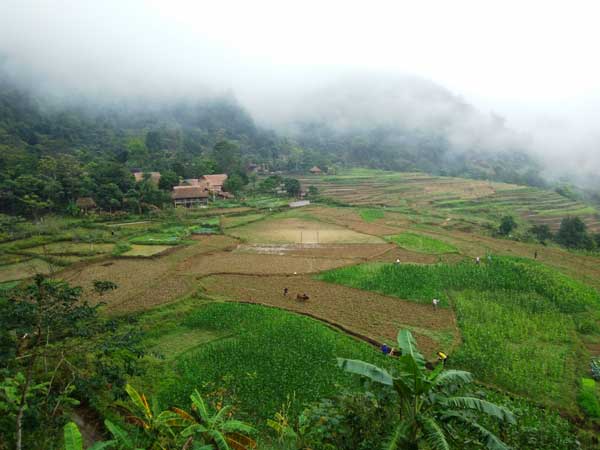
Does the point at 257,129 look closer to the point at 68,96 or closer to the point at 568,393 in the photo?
the point at 68,96

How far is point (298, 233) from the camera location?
3133 centimetres

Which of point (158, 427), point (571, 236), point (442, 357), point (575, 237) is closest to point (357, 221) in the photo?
point (571, 236)

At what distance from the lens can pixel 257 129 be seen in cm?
10994

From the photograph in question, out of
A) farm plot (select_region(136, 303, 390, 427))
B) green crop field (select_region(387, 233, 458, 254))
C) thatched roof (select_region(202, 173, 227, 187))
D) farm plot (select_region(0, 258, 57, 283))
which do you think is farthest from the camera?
thatched roof (select_region(202, 173, 227, 187))

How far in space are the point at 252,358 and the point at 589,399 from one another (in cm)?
998

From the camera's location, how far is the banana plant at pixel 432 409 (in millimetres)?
5742

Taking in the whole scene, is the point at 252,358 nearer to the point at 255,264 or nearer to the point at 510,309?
the point at 255,264

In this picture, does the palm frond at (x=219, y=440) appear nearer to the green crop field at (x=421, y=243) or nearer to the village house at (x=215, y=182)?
the green crop field at (x=421, y=243)

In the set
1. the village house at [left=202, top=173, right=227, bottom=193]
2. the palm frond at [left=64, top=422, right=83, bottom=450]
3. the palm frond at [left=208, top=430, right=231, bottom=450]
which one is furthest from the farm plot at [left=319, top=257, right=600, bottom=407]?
the village house at [left=202, top=173, right=227, bottom=193]

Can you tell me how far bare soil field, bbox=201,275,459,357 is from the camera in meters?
14.0

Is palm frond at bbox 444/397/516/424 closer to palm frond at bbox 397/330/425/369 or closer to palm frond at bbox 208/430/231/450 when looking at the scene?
palm frond at bbox 397/330/425/369

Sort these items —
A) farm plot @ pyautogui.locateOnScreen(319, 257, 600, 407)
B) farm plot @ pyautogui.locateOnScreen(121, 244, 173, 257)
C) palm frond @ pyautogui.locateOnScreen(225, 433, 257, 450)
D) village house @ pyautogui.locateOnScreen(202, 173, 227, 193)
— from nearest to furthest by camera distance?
palm frond @ pyautogui.locateOnScreen(225, 433, 257, 450)
farm plot @ pyautogui.locateOnScreen(319, 257, 600, 407)
farm plot @ pyautogui.locateOnScreen(121, 244, 173, 257)
village house @ pyautogui.locateOnScreen(202, 173, 227, 193)

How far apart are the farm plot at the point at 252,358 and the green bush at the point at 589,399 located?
5468mm

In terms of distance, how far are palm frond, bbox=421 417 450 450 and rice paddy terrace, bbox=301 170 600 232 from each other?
36.0 meters
